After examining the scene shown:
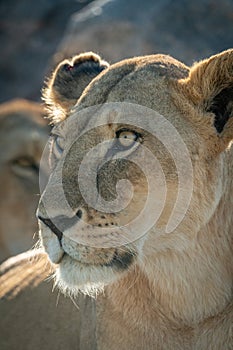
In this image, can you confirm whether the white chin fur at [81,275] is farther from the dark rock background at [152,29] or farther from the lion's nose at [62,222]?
the dark rock background at [152,29]

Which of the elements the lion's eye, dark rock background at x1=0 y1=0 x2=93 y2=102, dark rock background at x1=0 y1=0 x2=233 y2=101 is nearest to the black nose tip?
the lion's eye

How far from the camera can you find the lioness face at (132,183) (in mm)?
2795

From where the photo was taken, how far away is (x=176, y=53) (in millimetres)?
6734

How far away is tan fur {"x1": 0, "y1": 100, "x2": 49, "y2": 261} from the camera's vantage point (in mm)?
6602

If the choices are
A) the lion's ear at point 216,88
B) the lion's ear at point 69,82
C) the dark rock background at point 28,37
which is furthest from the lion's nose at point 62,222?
the dark rock background at point 28,37

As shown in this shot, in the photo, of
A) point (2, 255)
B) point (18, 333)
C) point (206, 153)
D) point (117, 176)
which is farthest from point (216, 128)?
point (2, 255)

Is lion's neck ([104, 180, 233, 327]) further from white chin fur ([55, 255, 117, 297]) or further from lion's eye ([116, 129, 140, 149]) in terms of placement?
lion's eye ([116, 129, 140, 149])

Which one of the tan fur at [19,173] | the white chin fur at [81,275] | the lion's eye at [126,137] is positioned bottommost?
the tan fur at [19,173]

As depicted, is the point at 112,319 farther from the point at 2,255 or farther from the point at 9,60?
the point at 9,60

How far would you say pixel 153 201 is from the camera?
2.86 m

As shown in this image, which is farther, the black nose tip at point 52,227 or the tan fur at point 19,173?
the tan fur at point 19,173

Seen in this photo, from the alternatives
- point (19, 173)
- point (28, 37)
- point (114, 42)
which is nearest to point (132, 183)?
point (19, 173)

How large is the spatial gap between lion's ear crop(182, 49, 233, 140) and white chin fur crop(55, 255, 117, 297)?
66cm

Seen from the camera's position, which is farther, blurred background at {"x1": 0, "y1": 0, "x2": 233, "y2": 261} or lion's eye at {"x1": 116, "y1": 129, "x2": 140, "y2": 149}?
blurred background at {"x1": 0, "y1": 0, "x2": 233, "y2": 261}
